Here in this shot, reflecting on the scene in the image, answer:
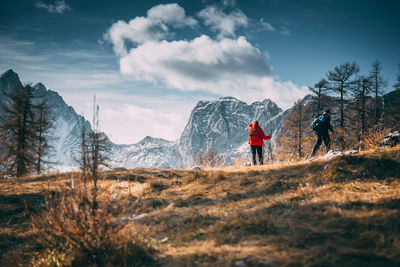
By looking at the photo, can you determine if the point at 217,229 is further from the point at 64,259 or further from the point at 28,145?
the point at 28,145

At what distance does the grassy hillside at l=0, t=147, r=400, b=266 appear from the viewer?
2766mm

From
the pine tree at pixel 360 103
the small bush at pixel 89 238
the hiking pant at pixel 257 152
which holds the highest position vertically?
the pine tree at pixel 360 103

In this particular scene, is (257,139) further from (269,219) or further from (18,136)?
(18,136)

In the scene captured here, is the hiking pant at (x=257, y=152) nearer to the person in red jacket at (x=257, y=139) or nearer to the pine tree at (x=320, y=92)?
the person in red jacket at (x=257, y=139)

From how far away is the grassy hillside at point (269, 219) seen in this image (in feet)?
9.07

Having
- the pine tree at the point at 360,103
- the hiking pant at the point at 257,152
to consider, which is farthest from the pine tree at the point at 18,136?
the pine tree at the point at 360,103

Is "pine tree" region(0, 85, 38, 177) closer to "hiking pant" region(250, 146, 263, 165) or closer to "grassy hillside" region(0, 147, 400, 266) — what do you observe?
"grassy hillside" region(0, 147, 400, 266)

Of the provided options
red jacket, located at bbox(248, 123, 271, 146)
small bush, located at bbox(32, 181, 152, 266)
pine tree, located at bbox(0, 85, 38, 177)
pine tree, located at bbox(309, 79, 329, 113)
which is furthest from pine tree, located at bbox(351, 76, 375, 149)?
pine tree, located at bbox(0, 85, 38, 177)

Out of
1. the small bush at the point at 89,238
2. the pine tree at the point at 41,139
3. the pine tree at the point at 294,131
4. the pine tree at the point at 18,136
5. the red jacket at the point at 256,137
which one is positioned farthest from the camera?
the pine tree at the point at 294,131

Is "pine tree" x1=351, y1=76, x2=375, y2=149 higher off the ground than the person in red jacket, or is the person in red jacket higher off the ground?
"pine tree" x1=351, y1=76, x2=375, y2=149

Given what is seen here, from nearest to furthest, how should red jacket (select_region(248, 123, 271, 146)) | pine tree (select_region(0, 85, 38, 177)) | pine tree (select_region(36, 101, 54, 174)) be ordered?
red jacket (select_region(248, 123, 271, 146)), pine tree (select_region(0, 85, 38, 177)), pine tree (select_region(36, 101, 54, 174))

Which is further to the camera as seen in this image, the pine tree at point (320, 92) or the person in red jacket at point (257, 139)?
the pine tree at point (320, 92)

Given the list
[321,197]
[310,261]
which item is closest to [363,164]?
[321,197]

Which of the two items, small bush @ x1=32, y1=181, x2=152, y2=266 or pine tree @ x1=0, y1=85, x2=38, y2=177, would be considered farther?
pine tree @ x1=0, y1=85, x2=38, y2=177
